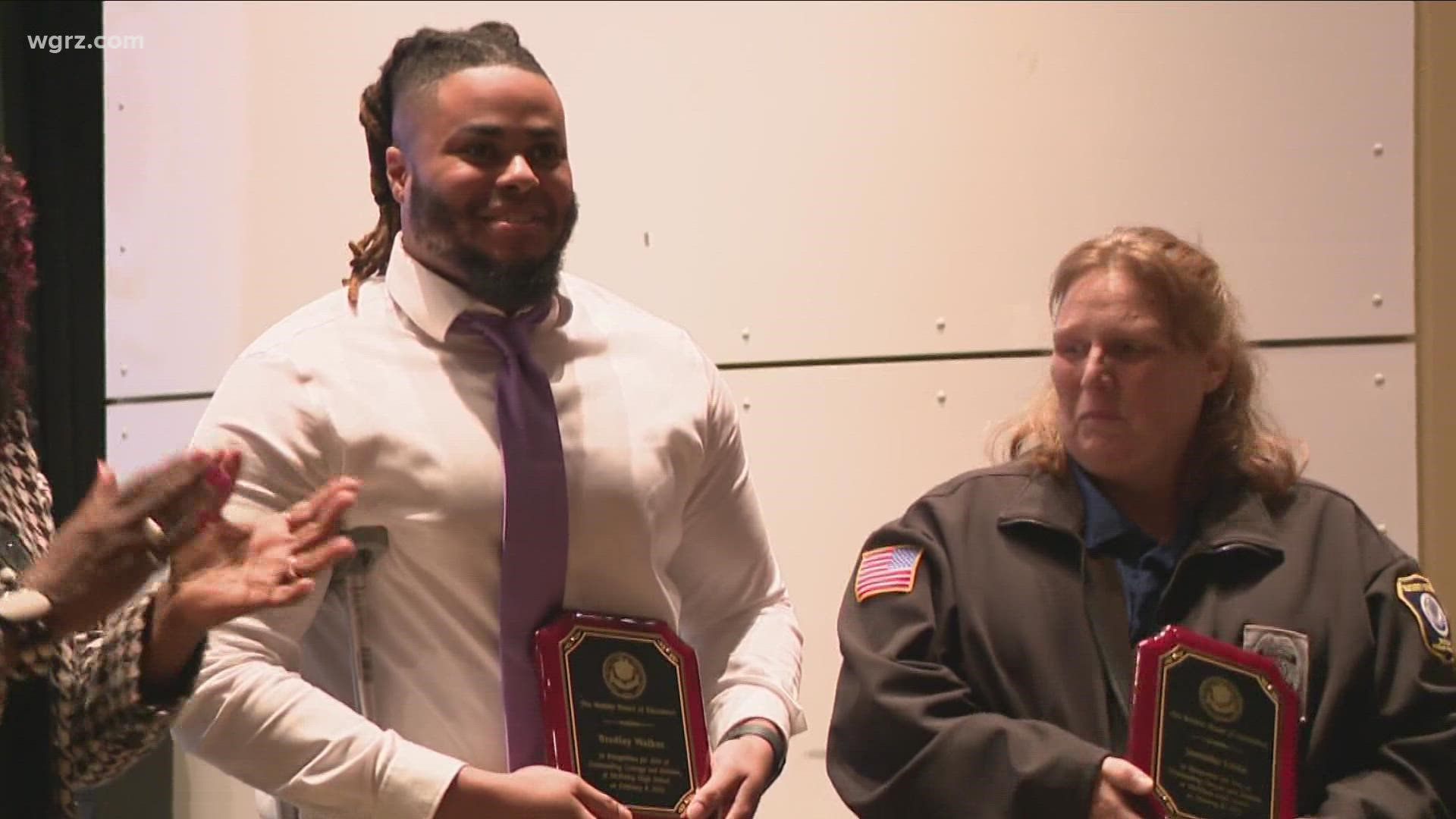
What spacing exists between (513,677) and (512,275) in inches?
19.3

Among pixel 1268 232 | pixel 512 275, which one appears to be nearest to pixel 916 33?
pixel 1268 232

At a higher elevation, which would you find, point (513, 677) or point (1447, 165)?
point (1447, 165)

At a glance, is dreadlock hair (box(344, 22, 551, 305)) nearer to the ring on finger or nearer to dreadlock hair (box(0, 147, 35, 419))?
dreadlock hair (box(0, 147, 35, 419))

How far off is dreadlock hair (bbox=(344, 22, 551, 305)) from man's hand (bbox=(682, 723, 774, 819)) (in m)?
0.74

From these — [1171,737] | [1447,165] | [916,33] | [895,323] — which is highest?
[916,33]

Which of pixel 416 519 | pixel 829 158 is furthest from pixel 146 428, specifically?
pixel 416 519

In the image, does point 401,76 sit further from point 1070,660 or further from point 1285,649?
point 1285,649

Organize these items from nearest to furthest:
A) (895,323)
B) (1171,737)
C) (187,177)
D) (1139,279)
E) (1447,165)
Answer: (1171,737), (1139,279), (1447,165), (895,323), (187,177)

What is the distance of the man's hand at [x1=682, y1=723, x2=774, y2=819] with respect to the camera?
2001mm

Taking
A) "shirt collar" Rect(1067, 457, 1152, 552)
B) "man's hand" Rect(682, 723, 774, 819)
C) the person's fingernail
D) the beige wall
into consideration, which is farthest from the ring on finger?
the beige wall

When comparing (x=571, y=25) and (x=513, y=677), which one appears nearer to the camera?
(x=513, y=677)

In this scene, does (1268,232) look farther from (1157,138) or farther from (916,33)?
(916,33)

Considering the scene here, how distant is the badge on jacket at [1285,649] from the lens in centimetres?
223

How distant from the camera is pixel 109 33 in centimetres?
373
